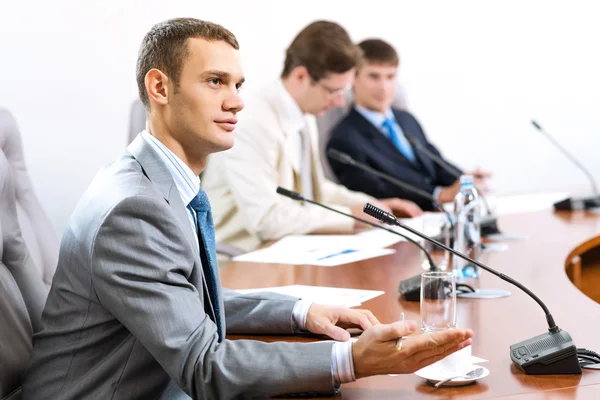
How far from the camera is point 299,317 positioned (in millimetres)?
1521

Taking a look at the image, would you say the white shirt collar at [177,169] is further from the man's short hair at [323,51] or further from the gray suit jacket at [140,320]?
the man's short hair at [323,51]

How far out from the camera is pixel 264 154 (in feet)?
9.91

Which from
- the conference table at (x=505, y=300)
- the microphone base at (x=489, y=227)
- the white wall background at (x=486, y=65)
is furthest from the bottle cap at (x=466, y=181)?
the white wall background at (x=486, y=65)

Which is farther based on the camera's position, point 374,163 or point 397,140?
point 397,140

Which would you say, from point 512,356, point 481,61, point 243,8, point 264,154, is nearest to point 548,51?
point 481,61

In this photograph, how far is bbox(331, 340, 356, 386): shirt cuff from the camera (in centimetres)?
115

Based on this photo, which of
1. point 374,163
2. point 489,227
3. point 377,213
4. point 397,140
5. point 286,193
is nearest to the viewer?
point 377,213

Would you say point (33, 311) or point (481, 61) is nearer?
point (33, 311)

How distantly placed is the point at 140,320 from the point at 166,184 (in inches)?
10.3

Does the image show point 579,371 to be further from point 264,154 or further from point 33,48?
point 33,48

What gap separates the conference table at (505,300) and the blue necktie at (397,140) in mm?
1216

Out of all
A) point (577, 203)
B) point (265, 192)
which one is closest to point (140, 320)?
point (265, 192)

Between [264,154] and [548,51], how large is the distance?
9.45 ft

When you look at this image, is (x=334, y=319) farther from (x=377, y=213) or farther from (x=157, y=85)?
(x=157, y=85)
